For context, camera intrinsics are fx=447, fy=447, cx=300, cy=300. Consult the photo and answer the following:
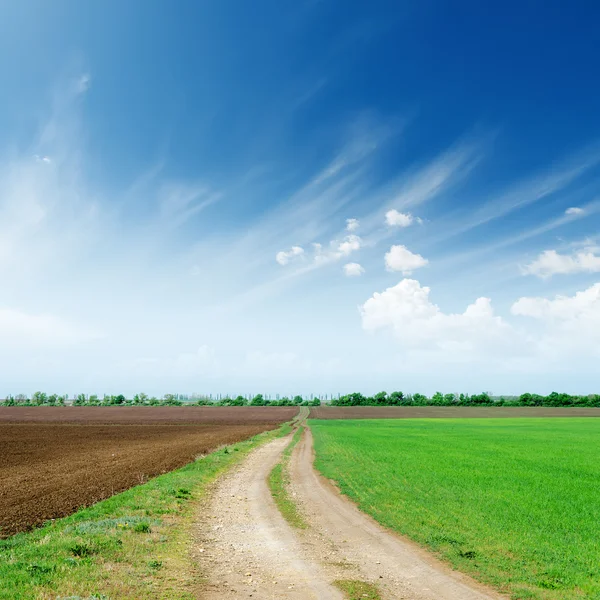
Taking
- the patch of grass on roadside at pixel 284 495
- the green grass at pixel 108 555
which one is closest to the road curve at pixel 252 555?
the patch of grass on roadside at pixel 284 495

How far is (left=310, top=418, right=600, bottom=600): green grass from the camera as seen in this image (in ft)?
39.8

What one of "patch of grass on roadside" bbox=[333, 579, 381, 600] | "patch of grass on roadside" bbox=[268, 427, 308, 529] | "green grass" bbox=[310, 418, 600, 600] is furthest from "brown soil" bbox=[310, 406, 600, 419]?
"patch of grass on roadside" bbox=[333, 579, 381, 600]

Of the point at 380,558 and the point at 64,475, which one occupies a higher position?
the point at 380,558

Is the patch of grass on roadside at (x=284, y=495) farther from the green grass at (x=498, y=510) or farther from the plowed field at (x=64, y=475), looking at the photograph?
the plowed field at (x=64, y=475)

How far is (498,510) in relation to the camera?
18422mm

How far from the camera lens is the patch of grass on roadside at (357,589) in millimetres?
10390

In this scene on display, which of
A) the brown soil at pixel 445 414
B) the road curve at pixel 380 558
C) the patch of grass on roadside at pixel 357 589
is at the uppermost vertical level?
the patch of grass on roadside at pixel 357 589

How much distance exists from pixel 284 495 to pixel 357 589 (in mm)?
11948

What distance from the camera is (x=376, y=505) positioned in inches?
771

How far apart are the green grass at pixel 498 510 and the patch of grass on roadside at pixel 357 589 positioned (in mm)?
3080

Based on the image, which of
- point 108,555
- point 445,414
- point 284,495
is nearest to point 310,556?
point 108,555

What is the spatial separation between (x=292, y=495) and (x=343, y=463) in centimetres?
1151

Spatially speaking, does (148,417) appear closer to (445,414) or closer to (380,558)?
(445,414)

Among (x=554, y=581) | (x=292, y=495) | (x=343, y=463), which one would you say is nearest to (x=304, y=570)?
(x=554, y=581)
